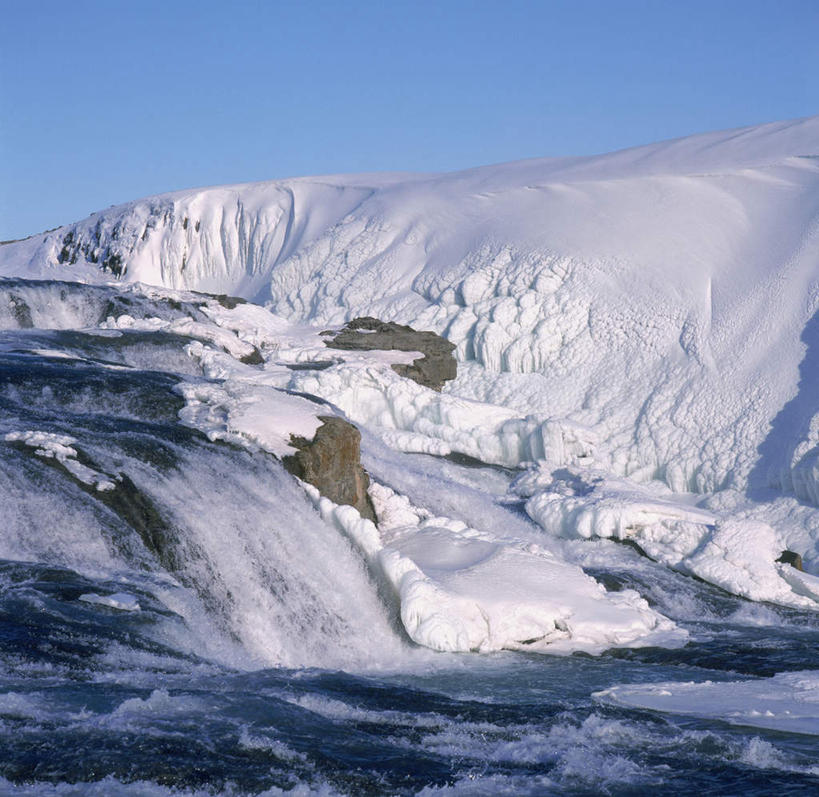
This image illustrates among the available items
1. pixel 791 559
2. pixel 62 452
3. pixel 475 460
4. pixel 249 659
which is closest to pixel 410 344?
pixel 475 460

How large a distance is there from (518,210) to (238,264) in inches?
417

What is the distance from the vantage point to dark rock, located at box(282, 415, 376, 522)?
1140cm

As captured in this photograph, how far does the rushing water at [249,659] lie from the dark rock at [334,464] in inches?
14.4

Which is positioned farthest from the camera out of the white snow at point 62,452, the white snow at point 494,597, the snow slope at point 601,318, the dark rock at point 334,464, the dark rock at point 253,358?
the dark rock at point 253,358

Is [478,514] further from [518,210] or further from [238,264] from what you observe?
[238,264]

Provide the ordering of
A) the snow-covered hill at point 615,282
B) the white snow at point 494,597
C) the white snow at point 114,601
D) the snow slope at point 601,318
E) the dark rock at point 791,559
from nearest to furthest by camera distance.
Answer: the white snow at point 114,601 → the white snow at point 494,597 → the dark rock at point 791,559 → the snow slope at point 601,318 → the snow-covered hill at point 615,282

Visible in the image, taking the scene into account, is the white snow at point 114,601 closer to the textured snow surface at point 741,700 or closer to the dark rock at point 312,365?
the textured snow surface at point 741,700

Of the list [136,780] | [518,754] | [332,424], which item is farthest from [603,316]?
[136,780]

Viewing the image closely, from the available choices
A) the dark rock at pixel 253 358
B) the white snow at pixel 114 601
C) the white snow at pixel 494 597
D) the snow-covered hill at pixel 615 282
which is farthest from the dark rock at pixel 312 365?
the white snow at pixel 114 601

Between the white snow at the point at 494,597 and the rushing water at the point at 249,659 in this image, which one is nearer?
the rushing water at the point at 249,659

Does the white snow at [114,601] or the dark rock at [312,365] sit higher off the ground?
the dark rock at [312,365]

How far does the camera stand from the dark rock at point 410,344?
2145cm

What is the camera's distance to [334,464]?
1173 cm

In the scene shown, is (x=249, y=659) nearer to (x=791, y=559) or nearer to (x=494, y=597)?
(x=494, y=597)
